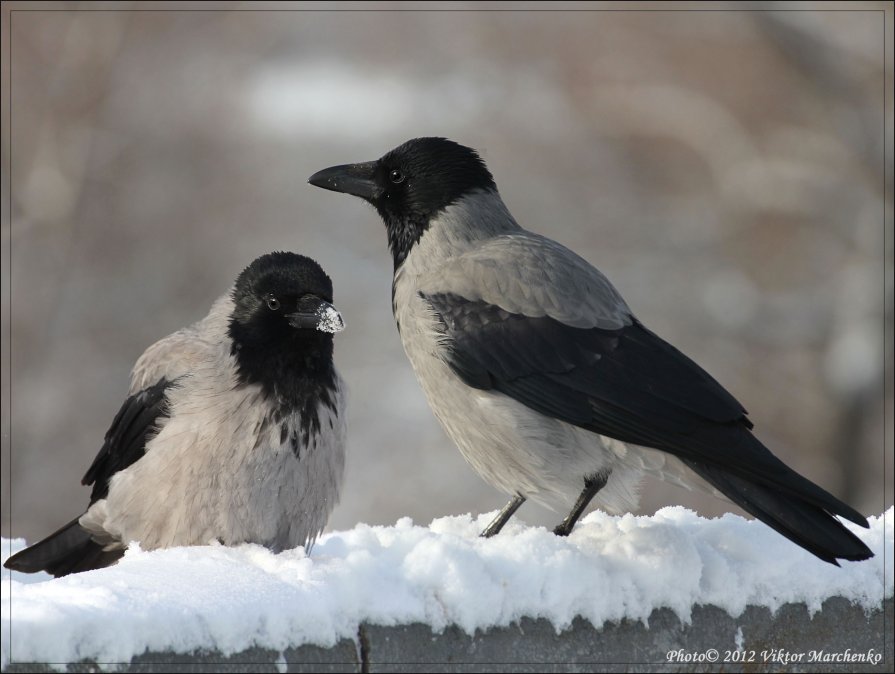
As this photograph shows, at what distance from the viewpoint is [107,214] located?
49.1 feet

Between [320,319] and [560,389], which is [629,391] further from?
[320,319]

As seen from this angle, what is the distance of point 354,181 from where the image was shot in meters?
4.79

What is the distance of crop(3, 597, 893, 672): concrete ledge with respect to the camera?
9.42 feet

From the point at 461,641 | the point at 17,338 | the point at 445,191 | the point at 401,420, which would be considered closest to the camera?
the point at 461,641

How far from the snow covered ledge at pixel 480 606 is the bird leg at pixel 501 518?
1.13 ft

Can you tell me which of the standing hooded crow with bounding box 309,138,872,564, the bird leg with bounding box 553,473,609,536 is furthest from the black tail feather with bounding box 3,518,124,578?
the bird leg with bounding box 553,473,609,536

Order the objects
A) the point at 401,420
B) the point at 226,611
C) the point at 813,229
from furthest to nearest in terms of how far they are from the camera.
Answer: the point at 813,229
the point at 401,420
the point at 226,611

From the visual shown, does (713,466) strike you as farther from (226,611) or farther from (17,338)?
(17,338)

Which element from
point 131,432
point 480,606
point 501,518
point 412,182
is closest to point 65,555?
point 131,432

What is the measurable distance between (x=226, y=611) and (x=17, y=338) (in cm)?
1177

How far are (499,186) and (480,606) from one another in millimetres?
11454

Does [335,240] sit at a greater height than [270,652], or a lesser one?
greater

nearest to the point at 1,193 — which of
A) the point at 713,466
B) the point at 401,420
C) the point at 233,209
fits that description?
the point at 233,209

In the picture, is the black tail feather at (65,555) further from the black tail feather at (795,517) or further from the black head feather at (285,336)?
the black tail feather at (795,517)
